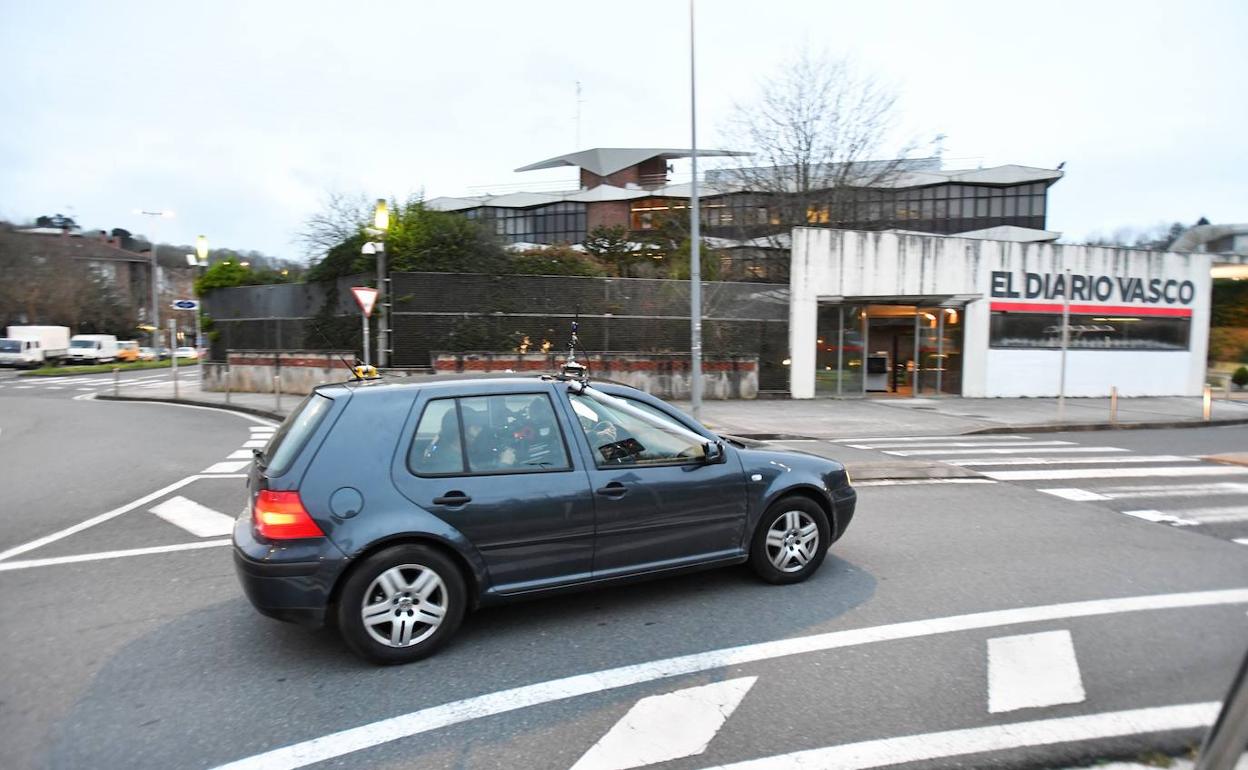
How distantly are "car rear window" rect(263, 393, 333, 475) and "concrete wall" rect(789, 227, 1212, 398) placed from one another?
1845cm

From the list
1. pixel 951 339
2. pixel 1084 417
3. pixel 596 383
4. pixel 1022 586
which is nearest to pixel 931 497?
pixel 1022 586

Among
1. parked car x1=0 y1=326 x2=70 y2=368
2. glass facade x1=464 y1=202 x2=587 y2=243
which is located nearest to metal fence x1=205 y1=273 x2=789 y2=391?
glass facade x1=464 y1=202 x2=587 y2=243

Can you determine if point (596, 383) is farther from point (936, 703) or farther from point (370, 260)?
point (370, 260)

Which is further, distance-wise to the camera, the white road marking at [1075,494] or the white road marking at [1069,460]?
the white road marking at [1069,460]

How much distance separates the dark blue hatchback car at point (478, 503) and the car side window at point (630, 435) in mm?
10

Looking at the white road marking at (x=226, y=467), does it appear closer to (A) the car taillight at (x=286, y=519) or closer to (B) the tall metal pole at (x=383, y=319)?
(A) the car taillight at (x=286, y=519)

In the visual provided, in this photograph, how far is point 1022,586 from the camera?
5.14 m

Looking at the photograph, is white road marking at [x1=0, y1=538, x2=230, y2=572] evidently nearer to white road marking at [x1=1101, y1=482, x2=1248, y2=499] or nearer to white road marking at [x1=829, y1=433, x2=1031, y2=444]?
white road marking at [x1=1101, y1=482, x2=1248, y2=499]

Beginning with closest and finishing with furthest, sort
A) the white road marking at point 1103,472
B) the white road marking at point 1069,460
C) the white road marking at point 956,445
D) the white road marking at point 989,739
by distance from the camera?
the white road marking at point 989,739 < the white road marking at point 1103,472 < the white road marking at point 1069,460 < the white road marking at point 956,445

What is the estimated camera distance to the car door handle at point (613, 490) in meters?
4.33

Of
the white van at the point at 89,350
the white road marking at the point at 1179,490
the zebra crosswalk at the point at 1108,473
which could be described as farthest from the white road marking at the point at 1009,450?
the white van at the point at 89,350

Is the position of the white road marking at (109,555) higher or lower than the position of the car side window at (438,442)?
lower

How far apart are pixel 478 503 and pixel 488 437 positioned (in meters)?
0.42

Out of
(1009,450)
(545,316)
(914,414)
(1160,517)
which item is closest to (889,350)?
(914,414)
